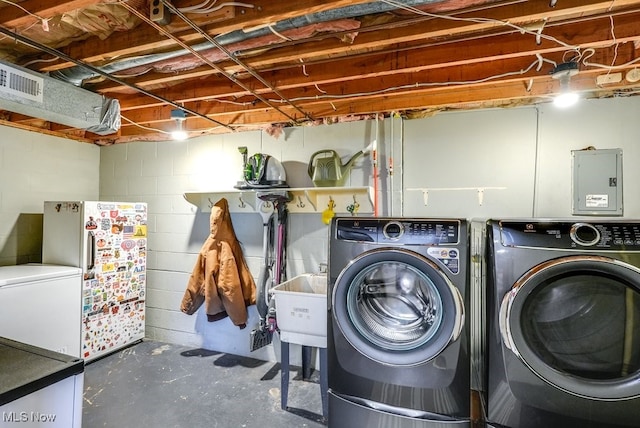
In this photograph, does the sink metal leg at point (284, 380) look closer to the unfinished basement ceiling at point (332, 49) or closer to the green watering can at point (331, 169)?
the green watering can at point (331, 169)

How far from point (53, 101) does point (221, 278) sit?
5.66ft

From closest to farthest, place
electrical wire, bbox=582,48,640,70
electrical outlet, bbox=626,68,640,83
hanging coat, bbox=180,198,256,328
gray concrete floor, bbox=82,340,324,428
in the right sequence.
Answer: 1. electrical wire, bbox=582,48,640,70
2. electrical outlet, bbox=626,68,640,83
3. gray concrete floor, bbox=82,340,324,428
4. hanging coat, bbox=180,198,256,328

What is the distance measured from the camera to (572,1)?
1413mm

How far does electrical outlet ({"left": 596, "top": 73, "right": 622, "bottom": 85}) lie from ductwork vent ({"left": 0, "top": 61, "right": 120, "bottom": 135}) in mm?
3393

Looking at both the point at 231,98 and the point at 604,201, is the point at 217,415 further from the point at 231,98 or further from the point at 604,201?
the point at 604,201

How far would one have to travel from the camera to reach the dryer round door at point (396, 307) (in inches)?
62.1

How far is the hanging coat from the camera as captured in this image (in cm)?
291

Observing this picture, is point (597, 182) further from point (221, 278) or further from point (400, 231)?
point (221, 278)

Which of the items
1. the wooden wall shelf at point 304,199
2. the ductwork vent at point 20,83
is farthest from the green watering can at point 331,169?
the ductwork vent at point 20,83

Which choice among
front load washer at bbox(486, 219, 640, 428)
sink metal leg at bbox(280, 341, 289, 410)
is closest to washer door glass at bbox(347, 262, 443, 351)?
front load washer at bbox(486, 219, 640, 428)

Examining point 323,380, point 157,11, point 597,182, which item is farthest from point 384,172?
point 157,11

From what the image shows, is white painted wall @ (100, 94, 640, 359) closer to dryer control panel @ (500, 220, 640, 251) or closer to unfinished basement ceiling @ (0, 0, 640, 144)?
unfinished basement ceiling @ (0, 0, 640, 144)

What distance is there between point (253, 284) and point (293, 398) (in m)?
1.02

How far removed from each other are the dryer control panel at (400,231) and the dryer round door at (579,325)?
36 cm
